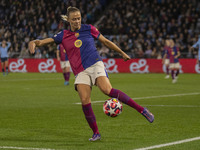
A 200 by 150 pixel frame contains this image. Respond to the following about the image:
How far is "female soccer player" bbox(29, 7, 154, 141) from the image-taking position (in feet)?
25.5

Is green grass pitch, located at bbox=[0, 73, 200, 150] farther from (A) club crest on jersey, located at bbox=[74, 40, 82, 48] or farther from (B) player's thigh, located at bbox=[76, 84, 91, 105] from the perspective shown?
(A) club crest on jersey, located at bbox=[74, 40, 82, 48]

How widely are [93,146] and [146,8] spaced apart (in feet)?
96.4

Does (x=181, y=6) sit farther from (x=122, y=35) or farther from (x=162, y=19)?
(x=122, y=35)

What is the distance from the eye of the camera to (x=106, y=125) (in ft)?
30.9

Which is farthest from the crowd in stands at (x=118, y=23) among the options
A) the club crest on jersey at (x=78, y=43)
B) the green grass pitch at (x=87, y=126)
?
the club crest on jersey at (x=78, y=43)

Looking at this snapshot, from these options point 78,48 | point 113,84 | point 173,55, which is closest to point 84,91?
point 78,48

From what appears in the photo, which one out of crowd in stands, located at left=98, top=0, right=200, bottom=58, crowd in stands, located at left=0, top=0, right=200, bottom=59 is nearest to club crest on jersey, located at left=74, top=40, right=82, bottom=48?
A: crowd in stands, located at left=98, top=0, right=200, bottom=58

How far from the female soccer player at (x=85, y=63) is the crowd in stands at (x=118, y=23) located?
2429 centimetres

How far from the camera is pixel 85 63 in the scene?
7895mm

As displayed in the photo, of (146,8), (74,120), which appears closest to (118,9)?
(146,8)

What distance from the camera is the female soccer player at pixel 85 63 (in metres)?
7.77

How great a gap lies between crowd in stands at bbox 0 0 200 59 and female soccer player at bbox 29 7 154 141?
24289 mm

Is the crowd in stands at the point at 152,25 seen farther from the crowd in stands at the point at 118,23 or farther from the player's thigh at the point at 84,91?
the player's thigh at the point at 84,91

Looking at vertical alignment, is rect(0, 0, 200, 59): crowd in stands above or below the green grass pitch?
below
